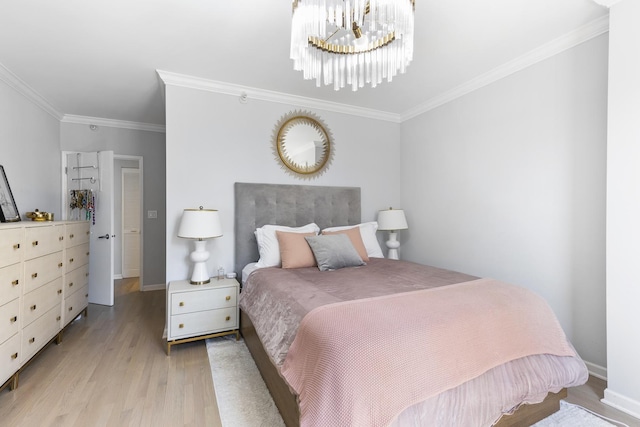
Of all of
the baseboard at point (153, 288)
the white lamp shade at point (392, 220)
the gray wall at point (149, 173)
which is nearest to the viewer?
the white lamp shade at point (392, 220)

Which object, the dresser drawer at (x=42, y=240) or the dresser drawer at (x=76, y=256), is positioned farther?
the dresser drawer at (x=76, y=256)

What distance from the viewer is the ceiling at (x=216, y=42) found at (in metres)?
2.00

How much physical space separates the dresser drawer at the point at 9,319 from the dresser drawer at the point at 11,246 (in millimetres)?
289

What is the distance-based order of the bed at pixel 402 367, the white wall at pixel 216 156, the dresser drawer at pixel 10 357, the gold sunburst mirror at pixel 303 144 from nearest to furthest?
the bed at pixel 402 367, the dresser drawer at pixel 10 357, the white wall at pixel 216 156, the gold sunburst mirror at pixel 303 144

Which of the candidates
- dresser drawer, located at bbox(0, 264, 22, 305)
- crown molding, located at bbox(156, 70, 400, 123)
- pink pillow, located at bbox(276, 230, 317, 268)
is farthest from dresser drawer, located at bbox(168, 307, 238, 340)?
crown molding, located at bbox(156, 70, 400, 123)

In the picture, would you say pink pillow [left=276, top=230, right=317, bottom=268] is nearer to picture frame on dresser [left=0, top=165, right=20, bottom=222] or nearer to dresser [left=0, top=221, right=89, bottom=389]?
dresser [left=0, top=221, right=89, bottom=389]

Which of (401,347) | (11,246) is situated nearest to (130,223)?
(11,246)

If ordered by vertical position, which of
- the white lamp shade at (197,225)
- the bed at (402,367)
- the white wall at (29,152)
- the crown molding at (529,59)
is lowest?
the bed at (402,367)

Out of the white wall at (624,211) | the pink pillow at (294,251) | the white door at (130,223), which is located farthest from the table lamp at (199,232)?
the white door at (130,223)

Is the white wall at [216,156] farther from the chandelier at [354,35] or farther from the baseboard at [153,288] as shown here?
the baseboard at [153,288]

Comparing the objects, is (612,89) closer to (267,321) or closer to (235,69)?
(267,321)

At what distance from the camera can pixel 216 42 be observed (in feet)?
7.87

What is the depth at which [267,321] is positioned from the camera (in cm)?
198

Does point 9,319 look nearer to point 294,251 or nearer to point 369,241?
point 294,251
